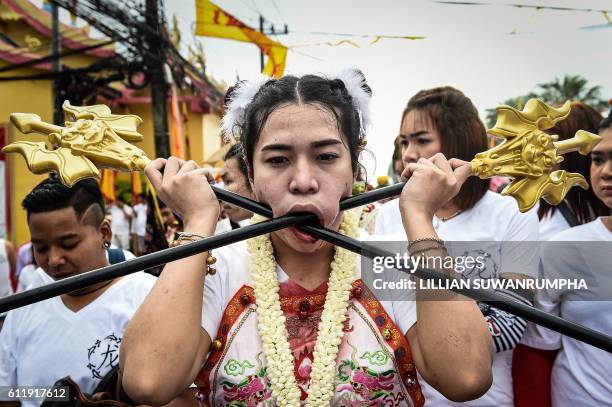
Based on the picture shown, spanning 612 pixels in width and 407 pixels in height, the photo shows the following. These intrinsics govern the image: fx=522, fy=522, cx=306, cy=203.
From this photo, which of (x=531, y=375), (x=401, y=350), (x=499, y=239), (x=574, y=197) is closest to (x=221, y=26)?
(x=574, y=197)

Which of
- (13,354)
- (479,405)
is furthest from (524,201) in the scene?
(13,354)

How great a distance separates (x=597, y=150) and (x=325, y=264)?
134 centimetres

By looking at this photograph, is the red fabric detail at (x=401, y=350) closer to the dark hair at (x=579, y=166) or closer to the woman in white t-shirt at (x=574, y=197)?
the woman in white t-shirt at (x=574, y=197)

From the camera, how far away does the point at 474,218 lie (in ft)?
6.95

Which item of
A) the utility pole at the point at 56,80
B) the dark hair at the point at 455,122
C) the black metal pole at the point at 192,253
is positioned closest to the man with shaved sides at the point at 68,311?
the black metal pole at the point at 192,253

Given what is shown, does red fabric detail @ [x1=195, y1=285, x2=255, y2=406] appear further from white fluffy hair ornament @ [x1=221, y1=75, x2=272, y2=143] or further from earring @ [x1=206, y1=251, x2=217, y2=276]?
white fluffy hair ornament @ [x1=221, y1=75, x2=272, y2=143]

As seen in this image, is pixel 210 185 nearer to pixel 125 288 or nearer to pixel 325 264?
pixel 325 264

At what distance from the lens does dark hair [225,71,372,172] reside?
1.47 meters

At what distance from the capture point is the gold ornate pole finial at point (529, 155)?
57.2 inches

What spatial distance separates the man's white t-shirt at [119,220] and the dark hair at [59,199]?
8.19 meters

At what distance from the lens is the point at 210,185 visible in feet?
4.73

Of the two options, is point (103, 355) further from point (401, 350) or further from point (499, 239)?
point (499, 239)

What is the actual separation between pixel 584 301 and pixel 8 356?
7.37 ft

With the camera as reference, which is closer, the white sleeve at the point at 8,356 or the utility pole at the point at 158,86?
the white sleeve at the point at 8,356
